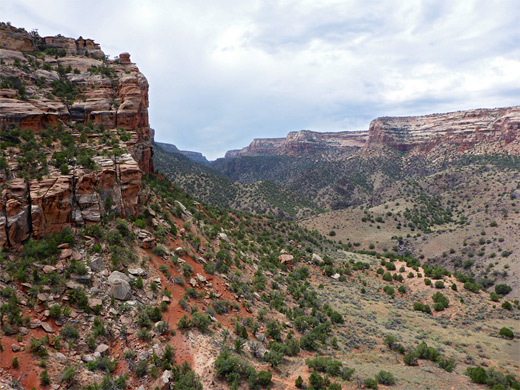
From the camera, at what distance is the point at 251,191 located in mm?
115062

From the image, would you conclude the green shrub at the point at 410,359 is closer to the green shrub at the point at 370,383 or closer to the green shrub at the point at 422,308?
the green shrub at the point at 370,383

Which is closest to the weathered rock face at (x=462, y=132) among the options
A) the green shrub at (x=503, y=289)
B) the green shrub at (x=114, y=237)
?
the green shrub at (x=503, y=289)

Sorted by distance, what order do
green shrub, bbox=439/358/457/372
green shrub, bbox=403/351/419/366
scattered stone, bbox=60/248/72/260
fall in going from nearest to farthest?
scattered stone, bbox=60/248/72/260
green shrub, bbox=439/358/457/372
green shrub, bbox=403/351/419/366

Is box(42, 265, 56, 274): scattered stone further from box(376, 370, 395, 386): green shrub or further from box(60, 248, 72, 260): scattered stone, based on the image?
box(376, 370, 395, 386): green shrub

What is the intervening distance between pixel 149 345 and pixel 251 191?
100m

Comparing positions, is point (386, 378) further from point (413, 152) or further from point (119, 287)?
point (413, 152)

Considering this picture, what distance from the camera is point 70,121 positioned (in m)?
27.0

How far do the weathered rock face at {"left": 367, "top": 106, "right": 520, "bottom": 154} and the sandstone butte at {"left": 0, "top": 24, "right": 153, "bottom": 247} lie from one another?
164903mm

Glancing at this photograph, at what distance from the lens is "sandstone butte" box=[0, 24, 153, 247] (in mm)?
17656

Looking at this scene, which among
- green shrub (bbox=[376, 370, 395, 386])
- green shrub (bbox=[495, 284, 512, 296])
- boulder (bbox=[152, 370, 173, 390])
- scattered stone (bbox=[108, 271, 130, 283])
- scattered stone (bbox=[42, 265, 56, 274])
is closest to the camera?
boulder (bbox=[152, 370, 173, 390])

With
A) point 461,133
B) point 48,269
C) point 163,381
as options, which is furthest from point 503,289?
point 461,133

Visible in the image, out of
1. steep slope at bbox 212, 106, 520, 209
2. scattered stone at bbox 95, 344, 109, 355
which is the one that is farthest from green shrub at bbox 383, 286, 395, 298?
steep slope at bbox 212, 106, 520, 209

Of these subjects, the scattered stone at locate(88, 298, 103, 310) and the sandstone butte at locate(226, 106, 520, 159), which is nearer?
the scattered stone at locate(88, 298, 103, 310)

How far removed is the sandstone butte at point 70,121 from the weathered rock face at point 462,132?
164903mm
